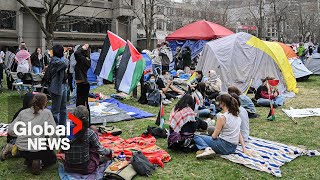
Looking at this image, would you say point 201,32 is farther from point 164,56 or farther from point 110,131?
point 110,131

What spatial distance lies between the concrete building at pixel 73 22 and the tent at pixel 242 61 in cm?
1881

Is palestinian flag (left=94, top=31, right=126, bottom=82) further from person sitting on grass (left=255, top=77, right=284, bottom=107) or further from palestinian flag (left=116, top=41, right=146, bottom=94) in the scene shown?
person sitting on grass (left=255, top=77, right=284, bottom=107)

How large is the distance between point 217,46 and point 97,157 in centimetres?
893

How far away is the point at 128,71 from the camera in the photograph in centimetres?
1053

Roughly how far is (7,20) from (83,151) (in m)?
29.0

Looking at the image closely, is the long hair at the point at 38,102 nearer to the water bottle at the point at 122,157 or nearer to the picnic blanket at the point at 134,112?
the water bottle at the point at 122,157

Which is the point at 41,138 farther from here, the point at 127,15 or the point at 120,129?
the point at 127,15

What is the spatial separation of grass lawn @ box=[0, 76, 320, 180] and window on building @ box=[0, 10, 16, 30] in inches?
823

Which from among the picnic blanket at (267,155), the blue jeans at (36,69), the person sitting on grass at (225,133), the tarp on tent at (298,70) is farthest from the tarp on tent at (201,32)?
the person sitting on grass at (225,133)

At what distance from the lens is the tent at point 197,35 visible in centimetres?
1978

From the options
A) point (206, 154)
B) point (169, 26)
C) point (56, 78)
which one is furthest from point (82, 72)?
point (169, 26)

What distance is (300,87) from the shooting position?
48.9 ft

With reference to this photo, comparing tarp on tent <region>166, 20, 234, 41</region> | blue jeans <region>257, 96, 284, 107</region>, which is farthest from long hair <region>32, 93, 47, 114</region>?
tarp on tent <region>166, 20, 234, 41</region>

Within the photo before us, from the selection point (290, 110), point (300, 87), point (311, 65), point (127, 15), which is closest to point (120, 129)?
point (290, 110)
